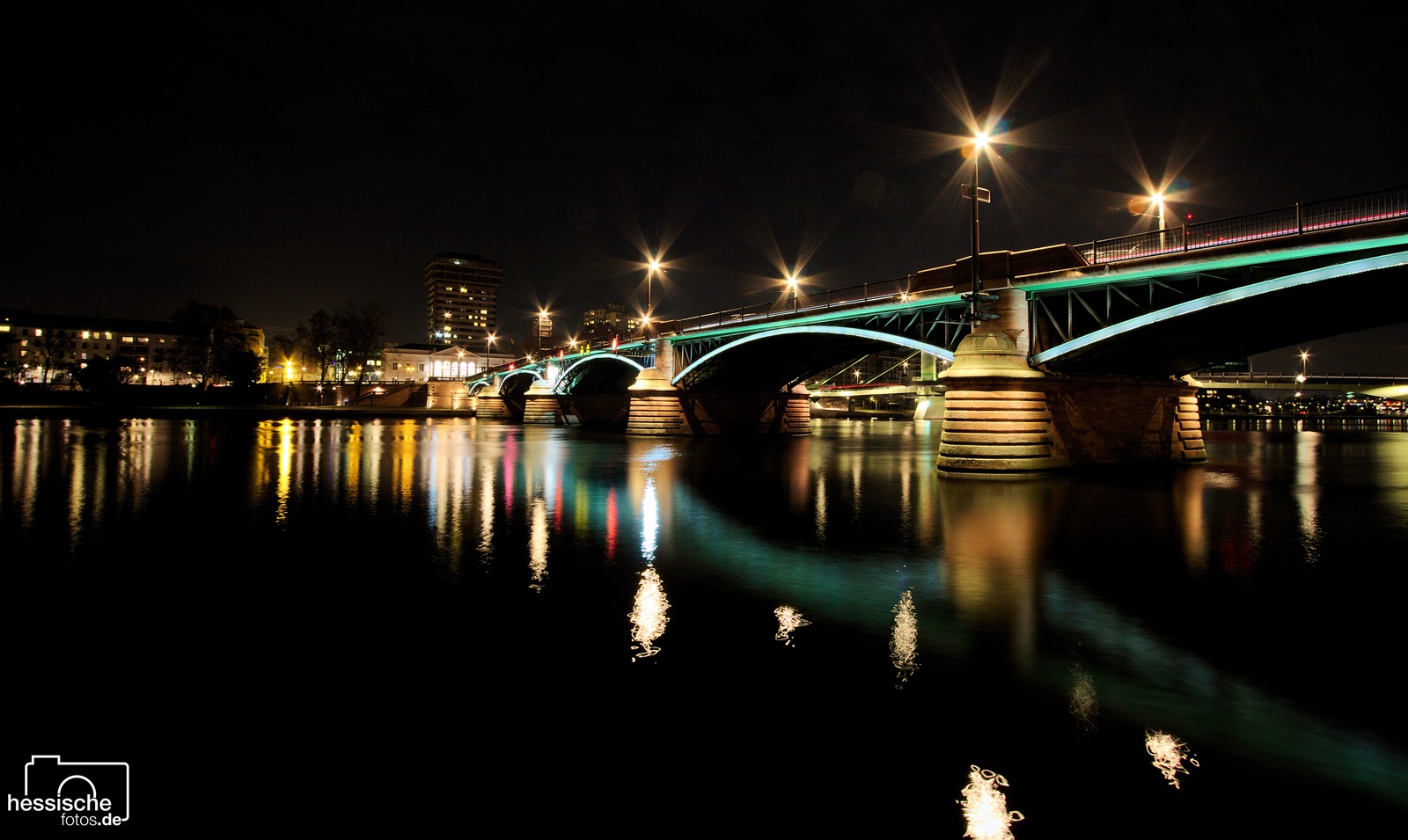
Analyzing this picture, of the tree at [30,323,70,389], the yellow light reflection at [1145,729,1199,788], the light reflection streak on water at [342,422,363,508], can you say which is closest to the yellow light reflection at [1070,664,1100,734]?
the yellow light reflection at [1145,729,1199,788]

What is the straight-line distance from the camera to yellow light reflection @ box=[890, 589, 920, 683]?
18.1 ft

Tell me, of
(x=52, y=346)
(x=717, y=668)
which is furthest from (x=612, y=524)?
(x=52, y=346)

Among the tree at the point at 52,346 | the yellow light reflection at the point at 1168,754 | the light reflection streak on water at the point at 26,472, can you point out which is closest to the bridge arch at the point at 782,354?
the yellow light reflection at the point at 1168,754

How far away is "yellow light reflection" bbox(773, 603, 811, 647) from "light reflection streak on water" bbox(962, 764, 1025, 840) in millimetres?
2358

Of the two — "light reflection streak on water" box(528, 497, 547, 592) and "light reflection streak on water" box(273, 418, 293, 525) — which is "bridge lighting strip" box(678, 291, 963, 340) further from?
"light reflection streak on water" box(273, 418, 293, 525)

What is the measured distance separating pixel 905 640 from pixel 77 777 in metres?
5.70

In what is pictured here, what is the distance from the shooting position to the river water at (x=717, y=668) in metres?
3.69

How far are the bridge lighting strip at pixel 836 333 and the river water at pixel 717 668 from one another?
12.8 meters

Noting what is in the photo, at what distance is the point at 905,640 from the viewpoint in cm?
622

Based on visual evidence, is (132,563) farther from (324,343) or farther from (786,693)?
(324,343)

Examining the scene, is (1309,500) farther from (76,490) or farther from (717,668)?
(76,490)

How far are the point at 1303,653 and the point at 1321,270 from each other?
14.8 meters

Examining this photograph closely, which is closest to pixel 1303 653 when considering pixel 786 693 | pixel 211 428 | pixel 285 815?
pixel 786 693

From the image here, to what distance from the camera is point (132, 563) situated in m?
9.20
